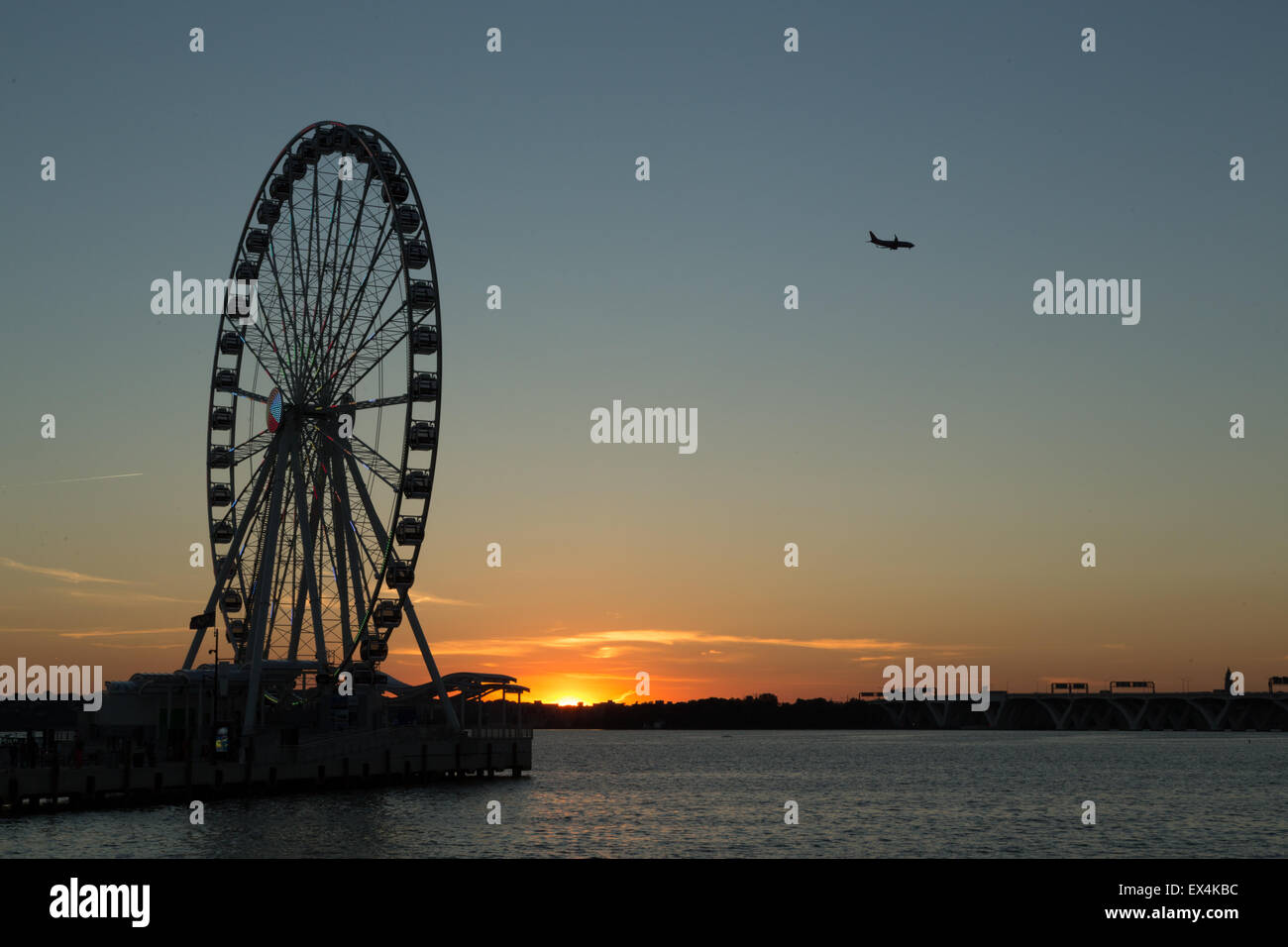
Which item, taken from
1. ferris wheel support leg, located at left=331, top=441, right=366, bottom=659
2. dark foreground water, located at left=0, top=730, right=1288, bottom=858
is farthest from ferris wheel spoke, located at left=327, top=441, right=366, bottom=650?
dark foreground water, located at left=0, top=730, right=1288, bottom=858

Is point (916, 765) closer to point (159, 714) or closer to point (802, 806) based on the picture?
point (802, 806)

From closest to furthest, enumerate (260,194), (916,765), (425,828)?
(425,828) → (260,194) → (916,765)

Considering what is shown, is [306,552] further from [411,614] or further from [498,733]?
[498,733]

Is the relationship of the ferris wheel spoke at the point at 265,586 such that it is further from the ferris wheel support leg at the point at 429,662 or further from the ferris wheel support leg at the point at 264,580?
the ferris wheel support leg at the point at 429,662

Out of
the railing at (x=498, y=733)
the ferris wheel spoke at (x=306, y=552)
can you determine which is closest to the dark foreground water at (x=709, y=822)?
the railing at (x=498, y=733)

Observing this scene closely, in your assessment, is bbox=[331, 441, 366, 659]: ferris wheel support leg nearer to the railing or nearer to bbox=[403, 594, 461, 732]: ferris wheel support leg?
bbox=[403, 594, 461, 732]: ferris wheel support leg

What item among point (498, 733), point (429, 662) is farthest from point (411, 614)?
point (498, 733)
